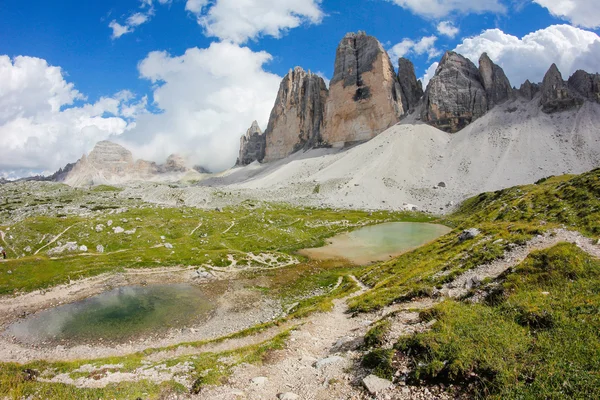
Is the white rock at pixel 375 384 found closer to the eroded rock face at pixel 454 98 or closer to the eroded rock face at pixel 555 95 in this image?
the eroded rock face at pixel 555 95

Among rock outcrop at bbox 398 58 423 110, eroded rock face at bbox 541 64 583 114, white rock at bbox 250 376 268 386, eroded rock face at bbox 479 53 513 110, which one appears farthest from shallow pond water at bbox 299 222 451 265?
rock outcrop at bbox 398 58 423 110

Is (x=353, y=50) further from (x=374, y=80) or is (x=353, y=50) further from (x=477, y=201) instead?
(x=477, y=201)

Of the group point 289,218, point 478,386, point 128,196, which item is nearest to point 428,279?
point 478,386

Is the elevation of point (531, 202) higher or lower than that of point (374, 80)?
lower

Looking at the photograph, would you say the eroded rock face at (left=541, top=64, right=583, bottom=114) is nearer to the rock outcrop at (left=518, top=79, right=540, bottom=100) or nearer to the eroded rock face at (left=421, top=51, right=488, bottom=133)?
the rock outcrop at (left=518, top=79, right=540, bottom=100)

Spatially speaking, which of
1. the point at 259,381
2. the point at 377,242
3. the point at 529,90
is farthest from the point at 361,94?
the point at 259,381

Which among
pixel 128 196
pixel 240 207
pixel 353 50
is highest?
pixel 353 50

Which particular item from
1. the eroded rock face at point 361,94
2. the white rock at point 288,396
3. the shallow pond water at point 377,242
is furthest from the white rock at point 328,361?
the eroded rock face at point 361,94
